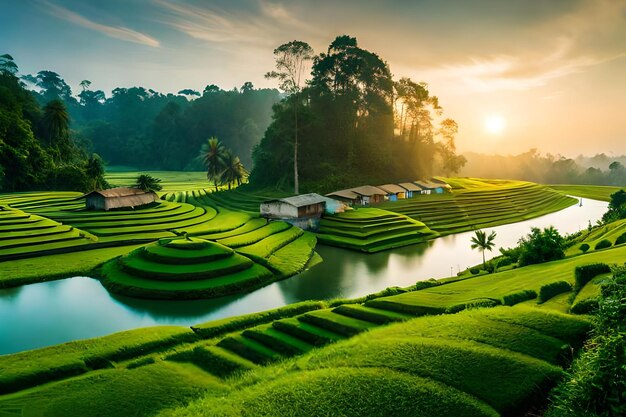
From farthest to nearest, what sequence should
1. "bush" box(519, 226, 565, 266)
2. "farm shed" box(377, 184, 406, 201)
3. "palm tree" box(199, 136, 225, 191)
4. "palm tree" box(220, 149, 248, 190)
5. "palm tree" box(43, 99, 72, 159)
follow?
"palm tree" box(220, 149, 248, 190) → "palm tree" box(199, 136, 225, 191) → "palm tree" box(43, 99, 72, 159) → "farm shed" box(377, 184, 406, 201) → "bush" box(519, 226, 565, 266)

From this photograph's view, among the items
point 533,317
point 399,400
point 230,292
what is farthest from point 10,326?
point 533,317

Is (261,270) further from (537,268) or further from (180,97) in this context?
(180,97)

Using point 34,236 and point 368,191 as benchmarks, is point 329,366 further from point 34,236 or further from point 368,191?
point 368,191

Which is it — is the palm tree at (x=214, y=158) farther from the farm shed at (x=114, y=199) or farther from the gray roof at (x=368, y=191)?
the gray roof at (x=368, y=191)

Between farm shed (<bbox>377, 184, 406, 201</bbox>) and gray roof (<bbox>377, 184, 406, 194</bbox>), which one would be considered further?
gray roof (<bbox>377, 184, 406, 194</bbox>)

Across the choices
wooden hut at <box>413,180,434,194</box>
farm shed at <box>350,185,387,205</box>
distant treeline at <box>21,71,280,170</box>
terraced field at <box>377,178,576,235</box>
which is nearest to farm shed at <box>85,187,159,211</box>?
farm shed at <box>350,185,387,205</box>

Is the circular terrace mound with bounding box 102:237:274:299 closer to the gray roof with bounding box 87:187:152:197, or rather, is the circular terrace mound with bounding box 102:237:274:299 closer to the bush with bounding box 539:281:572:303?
the bush with bounding box 539:281:572:303
